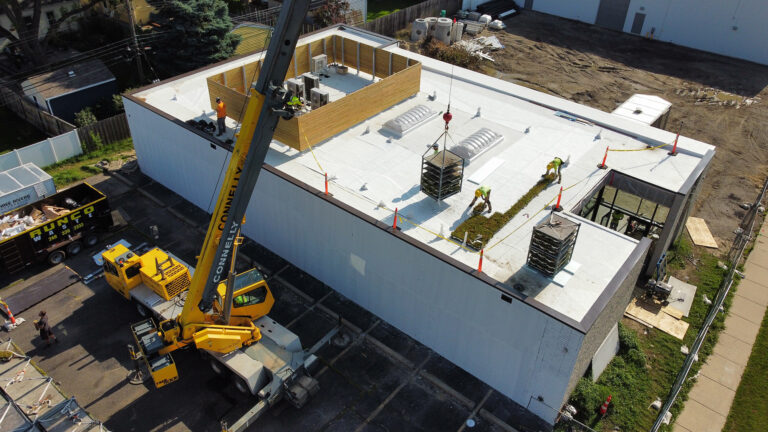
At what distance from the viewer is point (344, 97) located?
27.9 metres

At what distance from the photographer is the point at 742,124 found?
141ft

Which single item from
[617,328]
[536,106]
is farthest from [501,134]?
[617,328]

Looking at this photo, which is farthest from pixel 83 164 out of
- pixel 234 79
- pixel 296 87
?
pixel 296 87

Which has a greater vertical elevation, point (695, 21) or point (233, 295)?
point (695, 21)

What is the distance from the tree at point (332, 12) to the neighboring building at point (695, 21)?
16.4 metres

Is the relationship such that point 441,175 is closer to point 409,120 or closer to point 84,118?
point 409,120

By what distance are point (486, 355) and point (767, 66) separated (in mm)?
48537

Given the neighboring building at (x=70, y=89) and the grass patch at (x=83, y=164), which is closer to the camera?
the grass patch at (x=83, y=164)

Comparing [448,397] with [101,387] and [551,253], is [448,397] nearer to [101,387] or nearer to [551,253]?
[551,253]

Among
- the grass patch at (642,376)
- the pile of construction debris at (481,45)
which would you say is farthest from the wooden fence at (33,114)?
the pile of construction debris at (481,45)

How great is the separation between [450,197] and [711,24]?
44.7 metres

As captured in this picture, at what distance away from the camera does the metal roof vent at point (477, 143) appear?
27.1 m

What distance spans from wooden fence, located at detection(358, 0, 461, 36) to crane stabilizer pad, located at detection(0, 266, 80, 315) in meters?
36.3

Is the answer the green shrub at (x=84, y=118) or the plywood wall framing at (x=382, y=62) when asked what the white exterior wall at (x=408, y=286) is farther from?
the plywood wall framing at (x=382, y=62)
